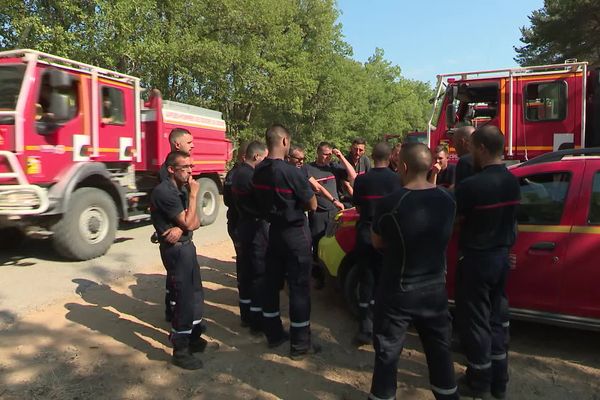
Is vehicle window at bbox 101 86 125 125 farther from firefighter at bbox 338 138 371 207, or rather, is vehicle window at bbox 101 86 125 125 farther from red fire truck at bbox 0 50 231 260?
firefighter at bbox 338 138 371 207

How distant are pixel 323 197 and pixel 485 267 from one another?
8.65 feet

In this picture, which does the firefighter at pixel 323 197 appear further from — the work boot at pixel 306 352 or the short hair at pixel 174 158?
the short hair at pixel 174 158

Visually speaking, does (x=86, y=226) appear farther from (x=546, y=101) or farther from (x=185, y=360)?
(x=546, y=101)

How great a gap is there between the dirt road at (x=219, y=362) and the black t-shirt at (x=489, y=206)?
116cm

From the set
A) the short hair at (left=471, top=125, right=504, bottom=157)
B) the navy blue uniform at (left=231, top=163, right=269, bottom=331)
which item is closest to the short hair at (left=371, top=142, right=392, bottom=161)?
the short hair at (left=471, top=125, right=504, bottom=157)

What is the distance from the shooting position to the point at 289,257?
12.9 ft

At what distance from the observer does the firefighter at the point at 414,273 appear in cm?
266

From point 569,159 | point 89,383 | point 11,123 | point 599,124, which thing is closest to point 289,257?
point 89,383

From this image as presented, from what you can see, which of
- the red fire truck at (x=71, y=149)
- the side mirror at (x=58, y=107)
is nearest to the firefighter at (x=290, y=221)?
the red fire truck at (x=71, y=149)

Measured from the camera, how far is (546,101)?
27.2ft

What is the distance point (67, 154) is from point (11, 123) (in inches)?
35.8

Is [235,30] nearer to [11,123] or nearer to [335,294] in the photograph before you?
[11,123]

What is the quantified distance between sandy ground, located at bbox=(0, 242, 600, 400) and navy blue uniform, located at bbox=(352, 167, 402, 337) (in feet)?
1.19

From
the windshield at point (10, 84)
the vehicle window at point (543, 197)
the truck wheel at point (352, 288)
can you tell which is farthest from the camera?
the windshield at point (10, 84)
